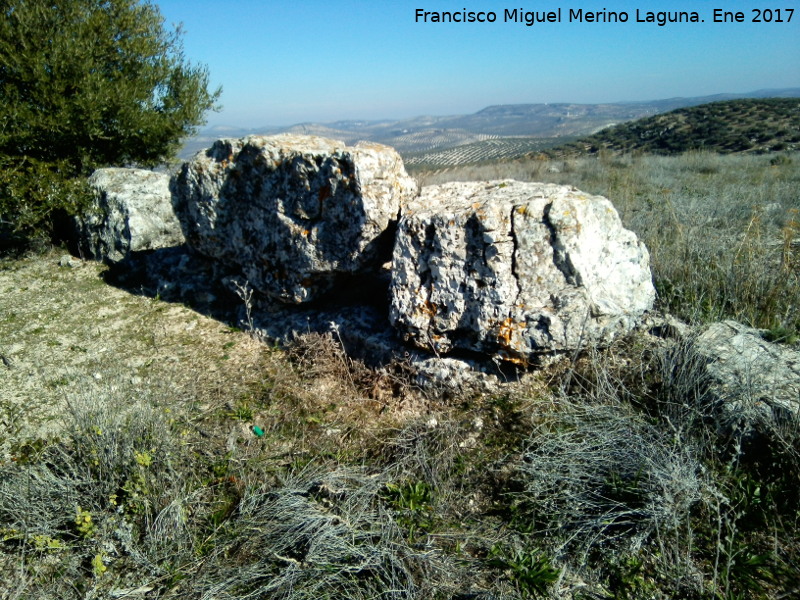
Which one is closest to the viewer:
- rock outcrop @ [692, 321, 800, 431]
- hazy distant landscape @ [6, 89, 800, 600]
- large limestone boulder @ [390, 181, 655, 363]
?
hazy distant landscape @ [6, 89, 800, 600]

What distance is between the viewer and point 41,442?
377 centimetres

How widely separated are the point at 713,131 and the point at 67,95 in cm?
3229

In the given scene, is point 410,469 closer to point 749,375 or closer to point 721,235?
point 749,375

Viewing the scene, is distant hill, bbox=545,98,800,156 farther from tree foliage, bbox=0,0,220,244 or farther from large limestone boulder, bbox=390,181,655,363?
tree foliage, bbox=0,0,220,244

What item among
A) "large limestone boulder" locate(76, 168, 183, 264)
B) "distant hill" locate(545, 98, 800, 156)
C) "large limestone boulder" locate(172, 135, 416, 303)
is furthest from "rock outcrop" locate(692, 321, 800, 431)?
"distant hill" locate(545, 98, 800, 156)

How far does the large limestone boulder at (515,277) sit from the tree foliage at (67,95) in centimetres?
672

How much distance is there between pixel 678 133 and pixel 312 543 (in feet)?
115

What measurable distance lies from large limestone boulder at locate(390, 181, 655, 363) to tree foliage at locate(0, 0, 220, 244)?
6.72m

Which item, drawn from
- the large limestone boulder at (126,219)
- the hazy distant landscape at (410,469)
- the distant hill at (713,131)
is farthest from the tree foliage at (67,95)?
the distant hill at (713,131)

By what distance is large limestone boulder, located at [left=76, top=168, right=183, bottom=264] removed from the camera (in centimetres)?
733

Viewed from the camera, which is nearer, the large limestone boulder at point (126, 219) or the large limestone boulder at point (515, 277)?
the large limestone boulder at point (515, 277)

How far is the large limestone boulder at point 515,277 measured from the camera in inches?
152

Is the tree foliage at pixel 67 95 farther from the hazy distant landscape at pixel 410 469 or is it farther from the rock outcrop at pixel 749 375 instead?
the rock outcrop at pixel 749 375

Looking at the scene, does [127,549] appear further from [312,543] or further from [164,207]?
[164,207]
